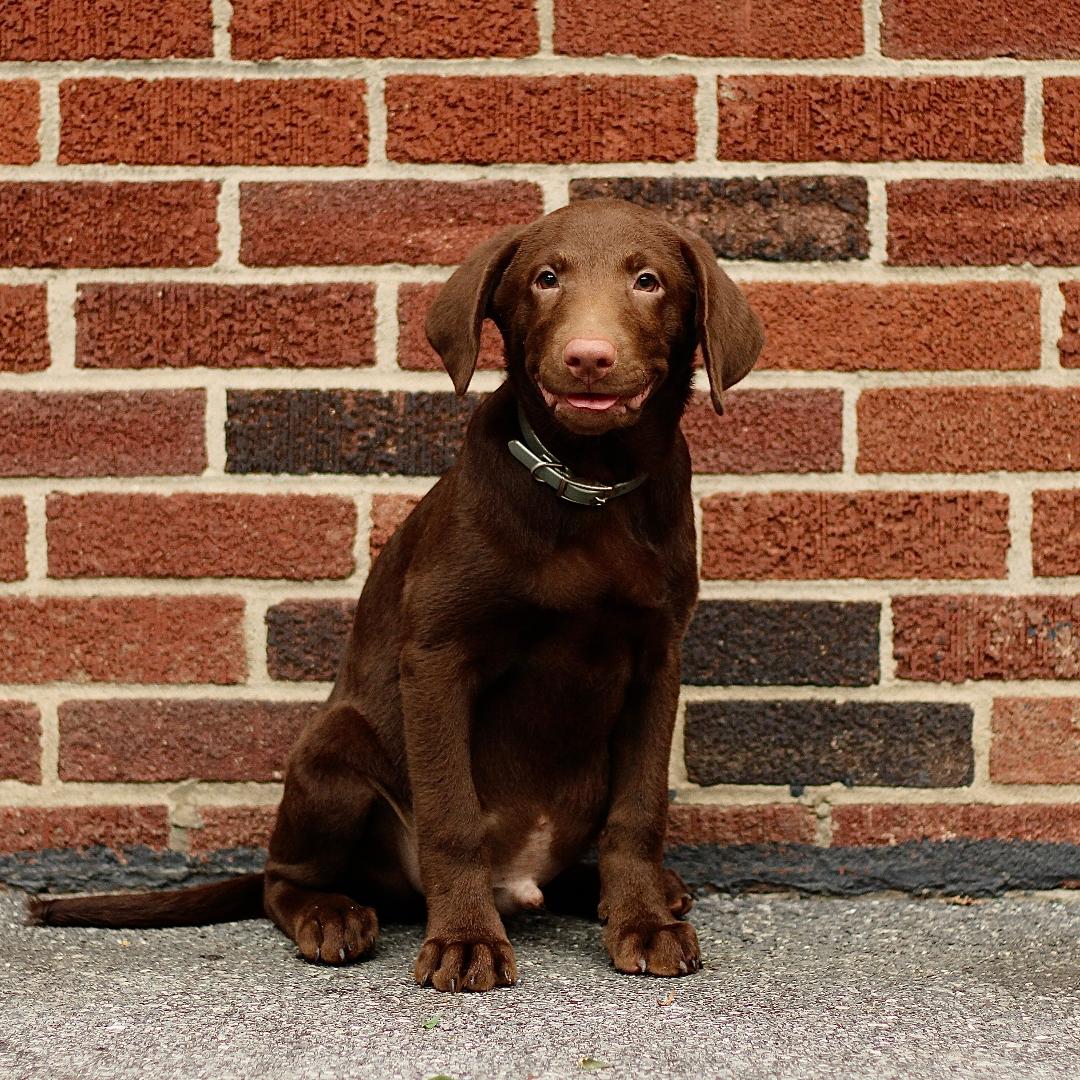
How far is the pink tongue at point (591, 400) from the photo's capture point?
6.91ft

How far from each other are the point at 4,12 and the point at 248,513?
3.18ft

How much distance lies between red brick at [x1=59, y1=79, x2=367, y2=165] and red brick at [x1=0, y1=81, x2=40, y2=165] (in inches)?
2.0

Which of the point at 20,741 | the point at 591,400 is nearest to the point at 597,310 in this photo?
the point at 591,400

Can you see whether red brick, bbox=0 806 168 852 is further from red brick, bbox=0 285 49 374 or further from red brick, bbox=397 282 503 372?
red brick, bbox=397 282 503 372

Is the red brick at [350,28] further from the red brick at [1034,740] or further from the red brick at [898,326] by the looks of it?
the red brick at [1034,740]

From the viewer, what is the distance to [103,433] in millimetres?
2682

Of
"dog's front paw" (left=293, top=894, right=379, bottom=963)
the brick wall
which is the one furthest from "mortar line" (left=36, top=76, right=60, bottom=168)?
"dog's front paw" (left=293, top=894, right=379, bottom=963)

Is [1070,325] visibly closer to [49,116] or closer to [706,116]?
[706,116]

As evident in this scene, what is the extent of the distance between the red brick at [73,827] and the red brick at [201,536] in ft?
1.39

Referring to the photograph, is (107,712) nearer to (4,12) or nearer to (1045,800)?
(4,12)

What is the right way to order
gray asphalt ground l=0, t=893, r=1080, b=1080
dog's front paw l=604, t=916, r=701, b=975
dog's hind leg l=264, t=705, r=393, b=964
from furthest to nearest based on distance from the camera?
dog's hind leg l=264, t=705, r=393, b=964 < dog's front paw l=604, t=916, r=701, b=975 < gray asphalt ground l=0, t=893, r=1080, b=1080

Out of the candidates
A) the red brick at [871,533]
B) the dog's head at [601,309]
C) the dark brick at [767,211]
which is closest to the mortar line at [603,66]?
the dark brick at [767,211]

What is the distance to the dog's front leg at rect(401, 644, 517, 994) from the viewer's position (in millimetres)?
2191

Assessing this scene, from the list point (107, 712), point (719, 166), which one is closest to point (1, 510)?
point (107, 712)
